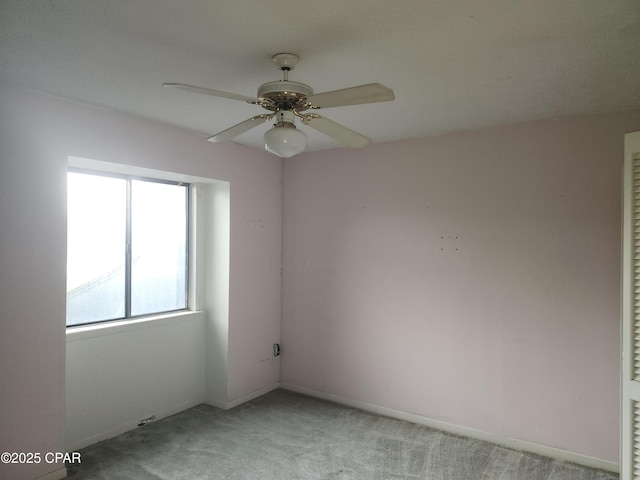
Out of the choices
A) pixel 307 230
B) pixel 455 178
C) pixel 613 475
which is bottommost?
pixel 613 475

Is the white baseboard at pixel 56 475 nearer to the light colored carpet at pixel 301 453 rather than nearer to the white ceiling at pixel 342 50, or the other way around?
the light colored carpet at pixel 301 453

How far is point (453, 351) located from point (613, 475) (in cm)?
120

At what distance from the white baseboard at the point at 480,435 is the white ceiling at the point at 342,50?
2273mm

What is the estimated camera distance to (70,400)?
9.65 ft

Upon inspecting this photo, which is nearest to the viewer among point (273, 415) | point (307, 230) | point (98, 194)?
point (98, 194)

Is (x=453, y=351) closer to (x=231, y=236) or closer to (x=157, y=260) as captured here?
(x=231, y=236)

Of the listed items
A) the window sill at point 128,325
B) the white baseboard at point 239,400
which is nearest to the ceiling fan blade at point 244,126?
the window sill at point 128,325

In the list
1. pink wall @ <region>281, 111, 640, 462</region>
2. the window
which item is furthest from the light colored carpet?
the window

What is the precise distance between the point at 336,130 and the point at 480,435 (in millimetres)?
2526

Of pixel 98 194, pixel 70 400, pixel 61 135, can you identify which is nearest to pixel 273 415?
pixel 70 400

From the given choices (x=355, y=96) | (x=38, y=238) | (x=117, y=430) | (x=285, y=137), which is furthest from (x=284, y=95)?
(x=117, y=430)

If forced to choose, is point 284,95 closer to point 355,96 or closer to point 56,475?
point 355,96

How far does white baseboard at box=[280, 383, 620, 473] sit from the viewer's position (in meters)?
2.82

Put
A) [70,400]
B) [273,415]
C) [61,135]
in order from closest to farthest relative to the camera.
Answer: [61,135] < [70,400] < [273,415]
